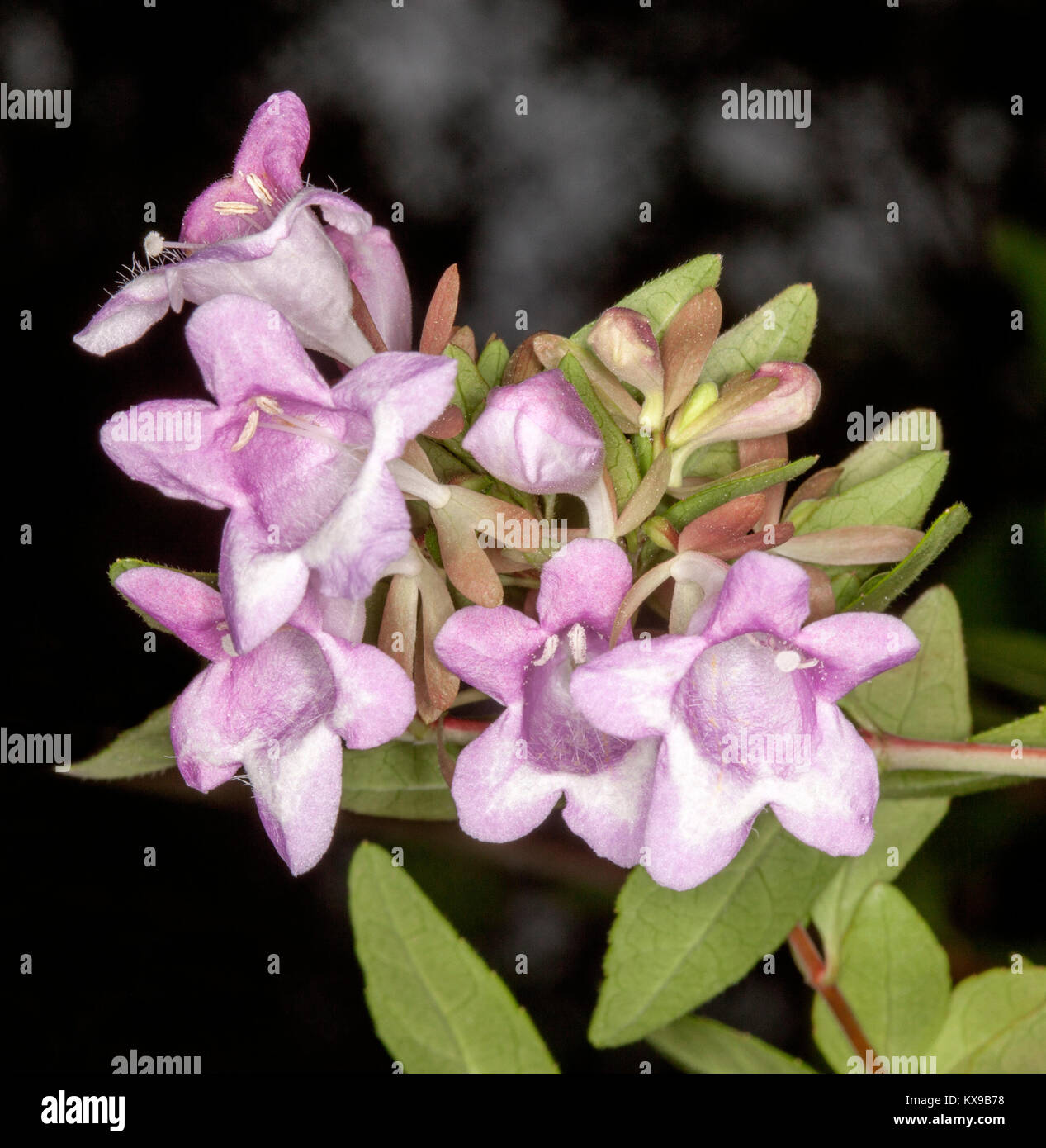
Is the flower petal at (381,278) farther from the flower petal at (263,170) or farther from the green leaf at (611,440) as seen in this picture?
the green leaf at (611,440)

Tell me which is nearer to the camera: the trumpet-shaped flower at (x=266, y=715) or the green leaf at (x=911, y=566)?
the trumpet-shaped flower at (x=266, y=715)

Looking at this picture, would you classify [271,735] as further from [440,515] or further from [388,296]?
[388,296]

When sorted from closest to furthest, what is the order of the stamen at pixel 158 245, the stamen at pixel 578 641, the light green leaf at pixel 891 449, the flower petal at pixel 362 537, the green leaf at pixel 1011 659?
1. the flower petal at pixel 362 537
2. the stamen at pixel 578 641
3. the stamen at pixel 158 245
4. the light green leaf at pixel 891 449
5. the green leaf at pixel 1011 659

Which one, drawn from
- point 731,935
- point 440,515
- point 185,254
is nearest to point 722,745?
point 440,515

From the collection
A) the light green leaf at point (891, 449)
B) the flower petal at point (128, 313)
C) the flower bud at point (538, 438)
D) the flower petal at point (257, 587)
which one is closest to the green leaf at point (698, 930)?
the light green leaf at point (891, 449)

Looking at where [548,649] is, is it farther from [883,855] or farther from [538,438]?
[883,855]

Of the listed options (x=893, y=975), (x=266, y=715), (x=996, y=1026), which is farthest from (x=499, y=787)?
(x=996, y=1026)
